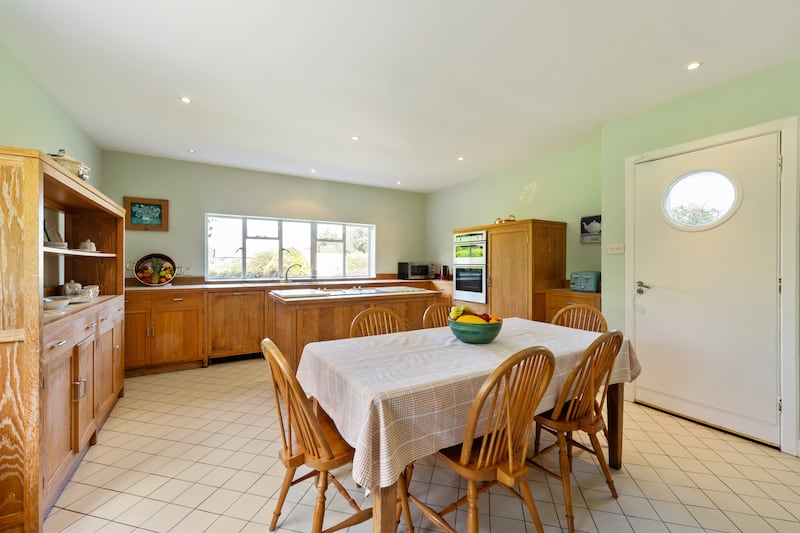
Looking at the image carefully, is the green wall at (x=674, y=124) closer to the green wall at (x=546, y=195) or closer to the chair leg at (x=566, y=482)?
the green wall at (x=546, y=195)

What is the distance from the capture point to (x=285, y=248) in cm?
513

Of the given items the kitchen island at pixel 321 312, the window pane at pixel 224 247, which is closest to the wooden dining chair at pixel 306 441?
the kitchen island at pixel 321 312

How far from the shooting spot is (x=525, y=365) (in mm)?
1245

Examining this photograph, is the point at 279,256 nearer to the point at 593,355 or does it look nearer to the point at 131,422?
the point at 131,422

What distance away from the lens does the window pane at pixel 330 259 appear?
542cm

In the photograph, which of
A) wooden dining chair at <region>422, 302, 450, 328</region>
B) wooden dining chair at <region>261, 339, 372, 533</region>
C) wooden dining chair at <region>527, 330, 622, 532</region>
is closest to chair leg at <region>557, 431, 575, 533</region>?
wooden dining chair at <region>527, 330, 622, 532</region>

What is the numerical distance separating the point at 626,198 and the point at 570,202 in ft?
3.33

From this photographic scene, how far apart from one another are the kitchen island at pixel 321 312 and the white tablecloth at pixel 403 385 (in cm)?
120

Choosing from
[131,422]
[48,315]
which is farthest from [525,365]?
[131,422]

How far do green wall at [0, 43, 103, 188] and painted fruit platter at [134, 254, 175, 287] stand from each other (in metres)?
1.38

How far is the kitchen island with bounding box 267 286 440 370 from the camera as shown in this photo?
2.90 m

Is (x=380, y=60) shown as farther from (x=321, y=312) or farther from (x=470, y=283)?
(x=470, y=283)

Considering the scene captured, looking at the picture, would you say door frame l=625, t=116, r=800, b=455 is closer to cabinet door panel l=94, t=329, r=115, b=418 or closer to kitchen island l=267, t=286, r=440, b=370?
kitchen island l=267, t=286, r=440, b=370

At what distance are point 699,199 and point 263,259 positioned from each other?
16.2ft
